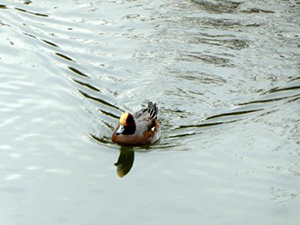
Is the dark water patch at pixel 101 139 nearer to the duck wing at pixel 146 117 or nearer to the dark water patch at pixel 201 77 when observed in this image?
the duck wing at pixel 146 117

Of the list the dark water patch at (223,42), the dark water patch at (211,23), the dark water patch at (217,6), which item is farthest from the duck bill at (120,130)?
the dark water patch at (217,6)

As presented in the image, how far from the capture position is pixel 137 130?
11734mm

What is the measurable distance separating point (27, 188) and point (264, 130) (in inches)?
171

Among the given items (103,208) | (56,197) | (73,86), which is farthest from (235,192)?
(73,86)

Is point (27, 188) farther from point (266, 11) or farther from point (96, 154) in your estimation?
point (266, 11)

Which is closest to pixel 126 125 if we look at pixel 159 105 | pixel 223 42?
pixel 159 105

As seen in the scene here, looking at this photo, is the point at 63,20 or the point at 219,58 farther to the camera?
the point at 63,20

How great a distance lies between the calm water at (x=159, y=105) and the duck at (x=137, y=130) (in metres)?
0.17

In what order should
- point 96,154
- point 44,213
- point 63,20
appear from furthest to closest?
point 63,20, point 96,154, point 44,213

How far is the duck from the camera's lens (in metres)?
11.5

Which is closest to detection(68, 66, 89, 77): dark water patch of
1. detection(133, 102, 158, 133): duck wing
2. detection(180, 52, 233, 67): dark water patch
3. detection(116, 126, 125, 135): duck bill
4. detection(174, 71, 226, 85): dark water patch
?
detection(174, 71, 226, 85): dark water patch

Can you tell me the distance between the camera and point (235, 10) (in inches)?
665

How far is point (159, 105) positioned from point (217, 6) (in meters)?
5.19

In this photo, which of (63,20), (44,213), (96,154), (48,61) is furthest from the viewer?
(63,20)
